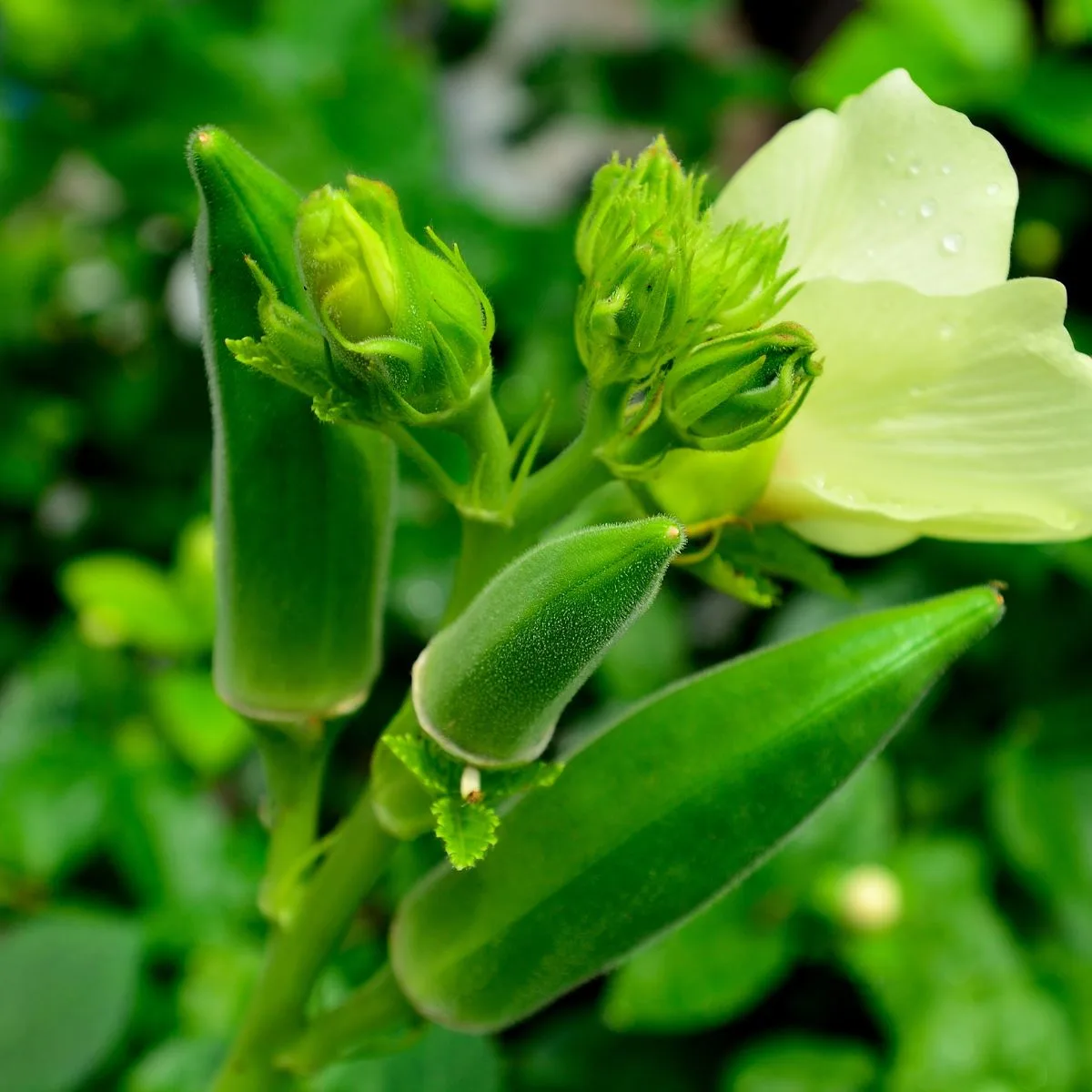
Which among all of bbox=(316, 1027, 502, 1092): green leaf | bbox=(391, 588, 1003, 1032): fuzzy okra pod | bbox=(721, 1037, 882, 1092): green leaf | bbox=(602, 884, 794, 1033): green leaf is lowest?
bbox=(721, 1037, 882, 1092): green leaf

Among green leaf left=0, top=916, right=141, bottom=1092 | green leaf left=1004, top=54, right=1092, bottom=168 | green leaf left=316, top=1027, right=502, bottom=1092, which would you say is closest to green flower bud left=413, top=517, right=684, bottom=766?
green leaf left=316, top=1027, right=502, bottom=1092

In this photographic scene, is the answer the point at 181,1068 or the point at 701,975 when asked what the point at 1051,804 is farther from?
the point at 181,1068

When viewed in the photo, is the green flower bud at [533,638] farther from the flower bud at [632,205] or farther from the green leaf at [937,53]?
the green leaf at [937,53]

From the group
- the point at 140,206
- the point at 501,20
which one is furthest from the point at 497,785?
the point at 501,20

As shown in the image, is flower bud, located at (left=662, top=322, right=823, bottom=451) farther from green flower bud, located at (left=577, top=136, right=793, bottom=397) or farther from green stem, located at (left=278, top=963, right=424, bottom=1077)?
green stem, located at (left=278, top=963, right=424, bottom=1077)

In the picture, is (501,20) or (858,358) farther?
(501,20)

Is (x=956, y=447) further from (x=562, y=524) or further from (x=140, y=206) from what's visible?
(x=140, y=206)
